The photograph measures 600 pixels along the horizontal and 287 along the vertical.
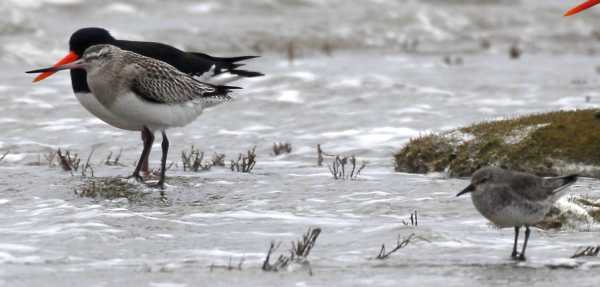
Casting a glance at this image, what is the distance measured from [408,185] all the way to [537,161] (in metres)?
1.30

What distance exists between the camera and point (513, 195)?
731 centimetres

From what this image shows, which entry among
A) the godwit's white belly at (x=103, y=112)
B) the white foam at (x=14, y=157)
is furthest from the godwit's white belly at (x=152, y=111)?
the white foam at (x=14, y=157)

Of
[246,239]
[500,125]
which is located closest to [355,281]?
[246,239]

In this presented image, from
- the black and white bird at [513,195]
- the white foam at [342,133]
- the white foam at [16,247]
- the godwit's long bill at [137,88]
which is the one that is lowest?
the white foam at [16,247]

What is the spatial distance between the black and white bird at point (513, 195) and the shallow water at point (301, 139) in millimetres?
281

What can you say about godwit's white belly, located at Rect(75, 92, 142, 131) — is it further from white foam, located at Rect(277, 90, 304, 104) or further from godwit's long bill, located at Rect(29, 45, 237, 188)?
white foam, located at Rect(277, 90, 304, 104)

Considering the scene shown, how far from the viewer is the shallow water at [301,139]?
23.9 feet

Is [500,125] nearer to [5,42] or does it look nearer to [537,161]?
[537,161]

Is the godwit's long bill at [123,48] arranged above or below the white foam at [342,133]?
above

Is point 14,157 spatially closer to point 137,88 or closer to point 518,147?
point 137,88

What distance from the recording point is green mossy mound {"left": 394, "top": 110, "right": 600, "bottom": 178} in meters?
10.3

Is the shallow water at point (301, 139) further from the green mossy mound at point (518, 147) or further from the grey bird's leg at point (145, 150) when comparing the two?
the grey bird's leg at point (145, 150)

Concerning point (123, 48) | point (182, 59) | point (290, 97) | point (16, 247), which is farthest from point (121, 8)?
point (16, 247)

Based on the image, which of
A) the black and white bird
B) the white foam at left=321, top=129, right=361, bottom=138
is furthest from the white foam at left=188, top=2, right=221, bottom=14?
the black and white bird
